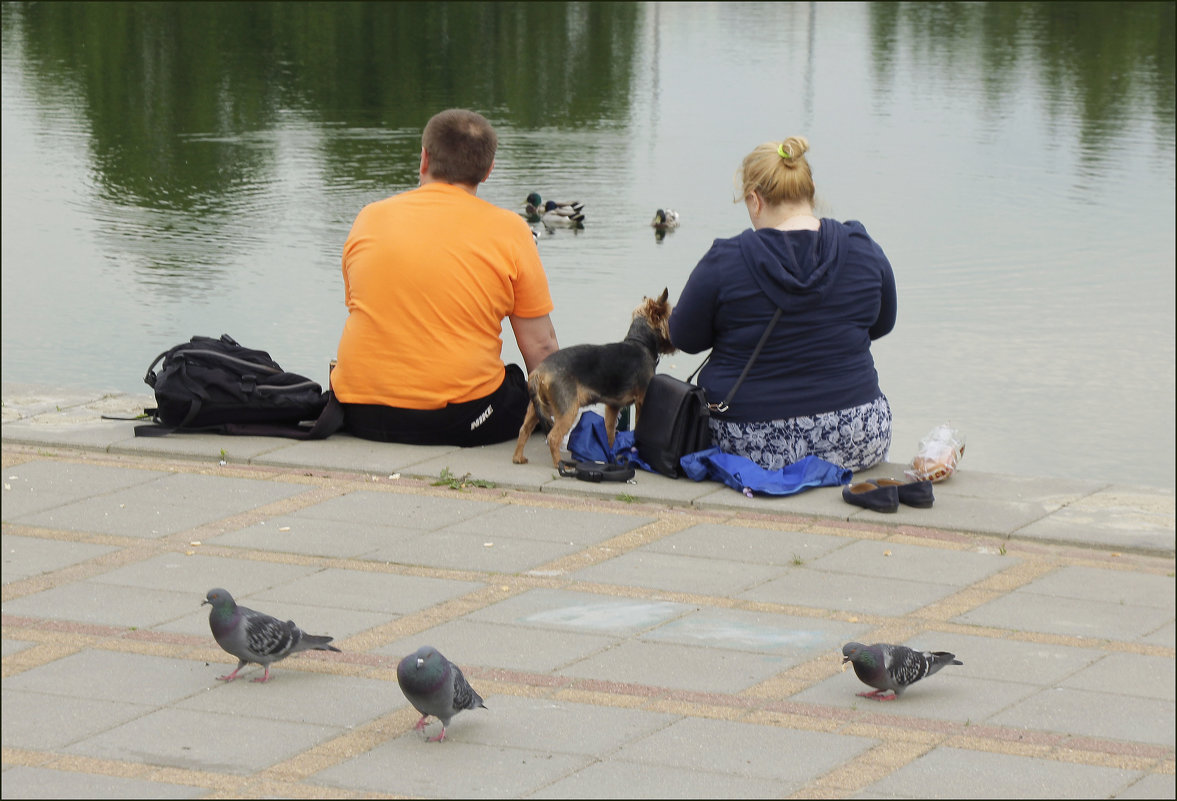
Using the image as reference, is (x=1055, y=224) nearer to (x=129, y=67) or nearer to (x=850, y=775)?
(x=850, y=775)

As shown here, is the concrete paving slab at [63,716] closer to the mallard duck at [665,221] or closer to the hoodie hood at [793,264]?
the hoodie hood at [793,264]

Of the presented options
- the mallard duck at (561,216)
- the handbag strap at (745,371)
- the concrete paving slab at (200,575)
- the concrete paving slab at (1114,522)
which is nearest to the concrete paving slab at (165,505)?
the concrete paving slab at (200,575)

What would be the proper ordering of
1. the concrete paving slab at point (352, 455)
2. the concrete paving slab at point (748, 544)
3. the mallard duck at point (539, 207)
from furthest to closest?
the mallard duck at point (539, 207), the concrete paving slab at point (352, 455), the concrete paving slab at point (748, 544)

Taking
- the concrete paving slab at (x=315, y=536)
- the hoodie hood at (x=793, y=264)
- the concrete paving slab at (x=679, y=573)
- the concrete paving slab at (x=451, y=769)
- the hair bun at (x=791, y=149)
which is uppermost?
the hair bun at (x=791, y=149)

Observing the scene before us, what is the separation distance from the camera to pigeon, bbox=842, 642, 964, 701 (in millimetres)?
4883

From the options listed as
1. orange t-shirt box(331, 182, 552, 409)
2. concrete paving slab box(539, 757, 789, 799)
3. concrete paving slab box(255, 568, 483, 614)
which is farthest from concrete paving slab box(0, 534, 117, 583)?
concrete paving slab box(539, 757, 789, 799)

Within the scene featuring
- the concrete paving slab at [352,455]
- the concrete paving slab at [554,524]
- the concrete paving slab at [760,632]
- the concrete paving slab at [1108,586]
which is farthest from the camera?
the concrete paving slab at [352,455]

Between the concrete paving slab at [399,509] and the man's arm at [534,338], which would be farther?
the man's arm at [534,338]

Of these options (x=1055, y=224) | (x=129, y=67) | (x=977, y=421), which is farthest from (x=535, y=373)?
(x=129, y=67)

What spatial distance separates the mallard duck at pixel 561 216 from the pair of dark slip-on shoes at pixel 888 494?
37.2 feet

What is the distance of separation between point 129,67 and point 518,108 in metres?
8.68

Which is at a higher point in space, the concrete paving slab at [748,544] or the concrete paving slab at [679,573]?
the concrete paving slab at [679,573]

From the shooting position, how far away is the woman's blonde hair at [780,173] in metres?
7.17

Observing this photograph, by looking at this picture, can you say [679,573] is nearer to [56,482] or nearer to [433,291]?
[433,291]
